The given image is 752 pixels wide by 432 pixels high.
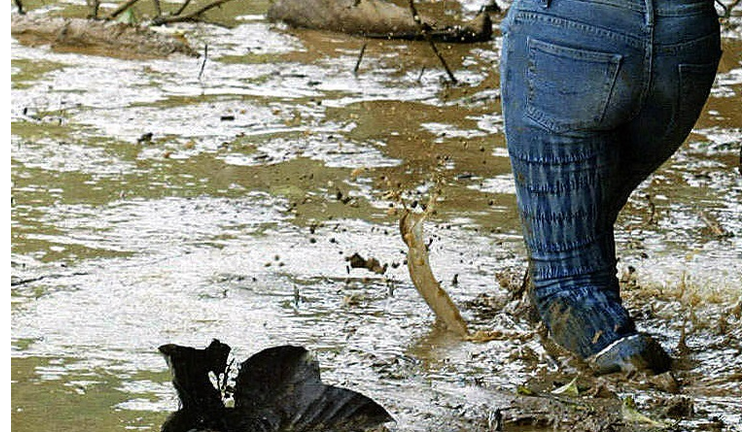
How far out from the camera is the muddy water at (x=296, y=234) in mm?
4016

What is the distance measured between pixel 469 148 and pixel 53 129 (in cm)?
192

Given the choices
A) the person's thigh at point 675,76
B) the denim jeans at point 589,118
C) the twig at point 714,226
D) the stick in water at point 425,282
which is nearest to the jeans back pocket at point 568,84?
the denim jeans at point 589,118

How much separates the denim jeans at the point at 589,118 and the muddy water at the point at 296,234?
0.23 m

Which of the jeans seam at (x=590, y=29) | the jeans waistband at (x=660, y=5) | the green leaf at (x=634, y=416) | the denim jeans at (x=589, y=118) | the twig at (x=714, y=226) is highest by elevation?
the jeans waistband at (x=660, y=5)

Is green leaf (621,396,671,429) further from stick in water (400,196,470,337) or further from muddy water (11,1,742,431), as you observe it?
stick in water (400,196,470,337)

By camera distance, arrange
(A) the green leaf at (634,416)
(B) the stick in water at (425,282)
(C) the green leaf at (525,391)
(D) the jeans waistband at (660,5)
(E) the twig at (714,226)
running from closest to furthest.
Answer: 1. (A) the green leaf at (634,416)
2. (D) the jeans waistband at (660,5)
3. (C) the green leaf at (525,391)
4. (B) the stick in water at (425,282)
5. (E) the twig at (714,226)

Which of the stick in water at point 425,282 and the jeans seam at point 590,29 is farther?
Result: the stick in water at point 425,282

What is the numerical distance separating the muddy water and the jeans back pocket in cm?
70

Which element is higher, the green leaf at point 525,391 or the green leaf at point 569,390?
the green leaf at point 525,391

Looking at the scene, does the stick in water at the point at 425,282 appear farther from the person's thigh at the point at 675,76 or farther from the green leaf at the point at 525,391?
→ the person's thigh at the point at 675,76

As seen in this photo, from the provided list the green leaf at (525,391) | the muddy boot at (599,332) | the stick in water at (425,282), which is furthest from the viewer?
the stick in water at (425,282)

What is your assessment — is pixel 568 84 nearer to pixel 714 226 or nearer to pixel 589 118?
pixel 589 118

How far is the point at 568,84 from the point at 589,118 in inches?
4.2

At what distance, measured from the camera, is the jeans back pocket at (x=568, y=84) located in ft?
12.5
